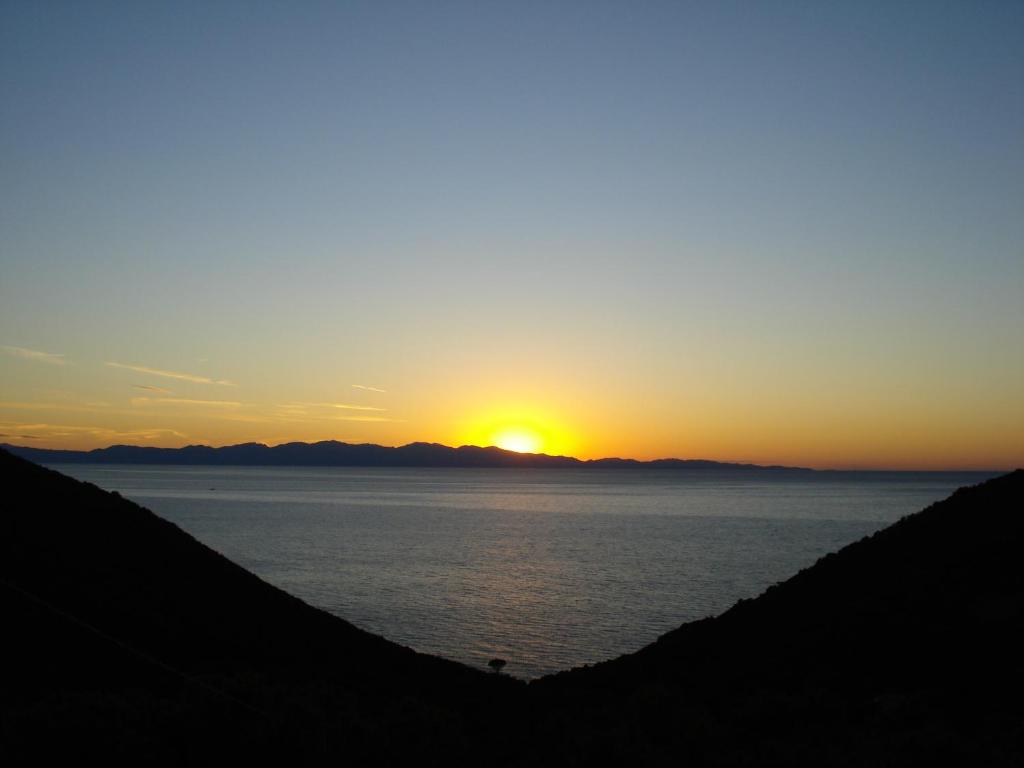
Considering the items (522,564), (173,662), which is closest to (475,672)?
(173,662)

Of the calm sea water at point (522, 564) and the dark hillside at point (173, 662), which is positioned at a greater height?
the dark hillside at point (173, 662)

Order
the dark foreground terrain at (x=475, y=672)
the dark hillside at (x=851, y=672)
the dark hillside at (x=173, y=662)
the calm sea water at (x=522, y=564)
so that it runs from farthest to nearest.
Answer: the calm sea water at (x=522, y=564) → the dark hillside at (x=851, y=672) → the dark foreground terrain at (x=475, y=672) → the dark hillside at (x=173, y=662)

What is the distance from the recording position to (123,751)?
34.6 feet

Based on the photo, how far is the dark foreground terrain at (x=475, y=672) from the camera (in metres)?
11.6

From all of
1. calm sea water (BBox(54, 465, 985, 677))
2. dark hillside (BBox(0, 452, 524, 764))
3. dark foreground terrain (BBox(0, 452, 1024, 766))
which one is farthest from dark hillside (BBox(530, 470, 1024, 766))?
calm sea water (BBox(54, 465, 985, 677))

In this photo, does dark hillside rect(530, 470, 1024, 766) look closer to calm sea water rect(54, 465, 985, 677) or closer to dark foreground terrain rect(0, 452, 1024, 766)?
dark foreground terrain rect(0, 452, 1024, 766)

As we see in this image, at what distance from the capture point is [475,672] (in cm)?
2703

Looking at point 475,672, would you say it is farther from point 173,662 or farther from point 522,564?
point 522,564

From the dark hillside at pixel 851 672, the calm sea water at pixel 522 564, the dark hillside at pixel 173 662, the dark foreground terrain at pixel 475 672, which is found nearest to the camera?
the dark hillside at pixel 173 662

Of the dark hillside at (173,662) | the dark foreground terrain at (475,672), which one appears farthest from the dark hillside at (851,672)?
the dark hillside at (173,662)

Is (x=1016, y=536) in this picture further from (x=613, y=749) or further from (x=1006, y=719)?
(x=613, y=749)

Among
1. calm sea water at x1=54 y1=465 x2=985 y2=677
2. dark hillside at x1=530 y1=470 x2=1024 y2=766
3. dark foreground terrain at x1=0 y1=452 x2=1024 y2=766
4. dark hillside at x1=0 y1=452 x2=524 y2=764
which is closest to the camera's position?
dark hillside at x1=0 y1=452 x2=524 y2=764

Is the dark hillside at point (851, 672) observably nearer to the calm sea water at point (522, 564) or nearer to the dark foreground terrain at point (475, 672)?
the dark foreground terrain at point (475, 672)

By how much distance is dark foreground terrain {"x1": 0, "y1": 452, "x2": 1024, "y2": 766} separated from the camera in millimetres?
11641
